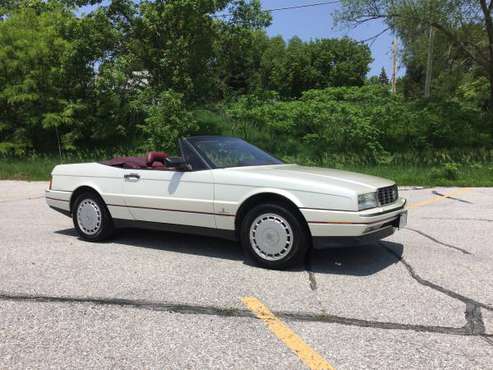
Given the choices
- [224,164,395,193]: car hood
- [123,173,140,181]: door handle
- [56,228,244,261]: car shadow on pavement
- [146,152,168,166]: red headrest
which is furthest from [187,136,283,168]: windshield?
[56,228,244,261]: car shadow on pavement

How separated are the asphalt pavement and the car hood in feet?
2.83

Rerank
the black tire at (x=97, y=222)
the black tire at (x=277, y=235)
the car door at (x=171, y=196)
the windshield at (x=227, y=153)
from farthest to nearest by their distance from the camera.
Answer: the black tire at (x=97, y=222), the windshield at (x=227, y=153), the car door at (x=171, y=196), the black tire at (x=277, y=235)

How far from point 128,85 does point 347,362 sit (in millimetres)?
18328

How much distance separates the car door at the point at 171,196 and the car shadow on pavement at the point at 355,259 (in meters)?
1.22

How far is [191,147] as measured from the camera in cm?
557

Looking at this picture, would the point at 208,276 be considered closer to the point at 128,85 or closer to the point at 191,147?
the point at 191,147

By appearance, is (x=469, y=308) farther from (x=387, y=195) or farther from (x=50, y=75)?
(x=50, y=75)

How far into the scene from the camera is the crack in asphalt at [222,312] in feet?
11.6

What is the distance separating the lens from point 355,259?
5391 millimetres

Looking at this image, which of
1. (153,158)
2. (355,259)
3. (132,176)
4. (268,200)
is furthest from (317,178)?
(132,176)

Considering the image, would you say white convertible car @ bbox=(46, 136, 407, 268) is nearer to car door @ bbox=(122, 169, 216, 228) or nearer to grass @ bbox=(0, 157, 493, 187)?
car door @ bbox=(122, 169, 216, 228)

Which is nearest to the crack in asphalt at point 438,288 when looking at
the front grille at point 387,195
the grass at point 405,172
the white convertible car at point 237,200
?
the white convertible car at point 237,200

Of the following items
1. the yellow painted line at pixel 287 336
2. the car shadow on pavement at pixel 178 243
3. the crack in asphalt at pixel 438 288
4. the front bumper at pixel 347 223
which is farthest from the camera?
the car shadow on pavement at pixel 178 243

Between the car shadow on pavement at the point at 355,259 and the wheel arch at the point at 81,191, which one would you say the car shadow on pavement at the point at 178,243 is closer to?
the wheel arch at the point at 81,191
